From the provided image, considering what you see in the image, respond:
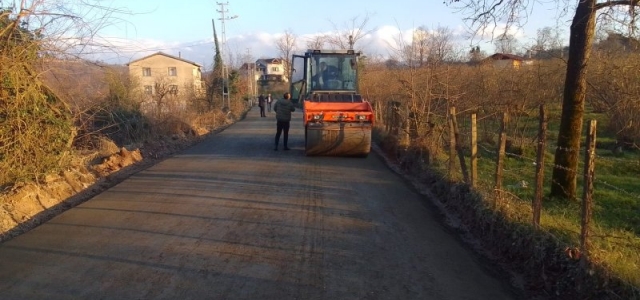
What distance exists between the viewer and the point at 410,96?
1598 centimetres

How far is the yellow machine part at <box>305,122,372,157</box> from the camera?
1501cm

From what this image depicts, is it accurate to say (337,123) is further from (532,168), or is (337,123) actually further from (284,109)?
(532,168)

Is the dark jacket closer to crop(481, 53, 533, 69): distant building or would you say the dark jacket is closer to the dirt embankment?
the dirt embankment

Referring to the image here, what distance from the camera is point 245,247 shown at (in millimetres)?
6898

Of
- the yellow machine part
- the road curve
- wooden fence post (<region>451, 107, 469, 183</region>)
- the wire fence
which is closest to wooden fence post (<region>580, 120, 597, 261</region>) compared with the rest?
the wire fence

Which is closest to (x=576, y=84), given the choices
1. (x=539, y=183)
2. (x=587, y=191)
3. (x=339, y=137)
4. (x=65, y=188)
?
(x=539, y=183)

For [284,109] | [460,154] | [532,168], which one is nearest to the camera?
[460,154]

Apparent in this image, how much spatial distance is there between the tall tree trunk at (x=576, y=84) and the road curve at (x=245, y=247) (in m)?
2.43

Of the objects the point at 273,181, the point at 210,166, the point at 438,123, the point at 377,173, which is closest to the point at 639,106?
the point at 438,123

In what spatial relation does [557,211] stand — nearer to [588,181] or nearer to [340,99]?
[588,181]

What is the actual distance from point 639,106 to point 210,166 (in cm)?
1165

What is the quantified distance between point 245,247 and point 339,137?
8405 millimetres

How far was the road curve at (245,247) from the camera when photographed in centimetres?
559

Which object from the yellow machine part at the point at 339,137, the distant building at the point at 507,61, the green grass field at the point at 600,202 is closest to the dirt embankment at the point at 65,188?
the yellow machine part at the point at 339,137
